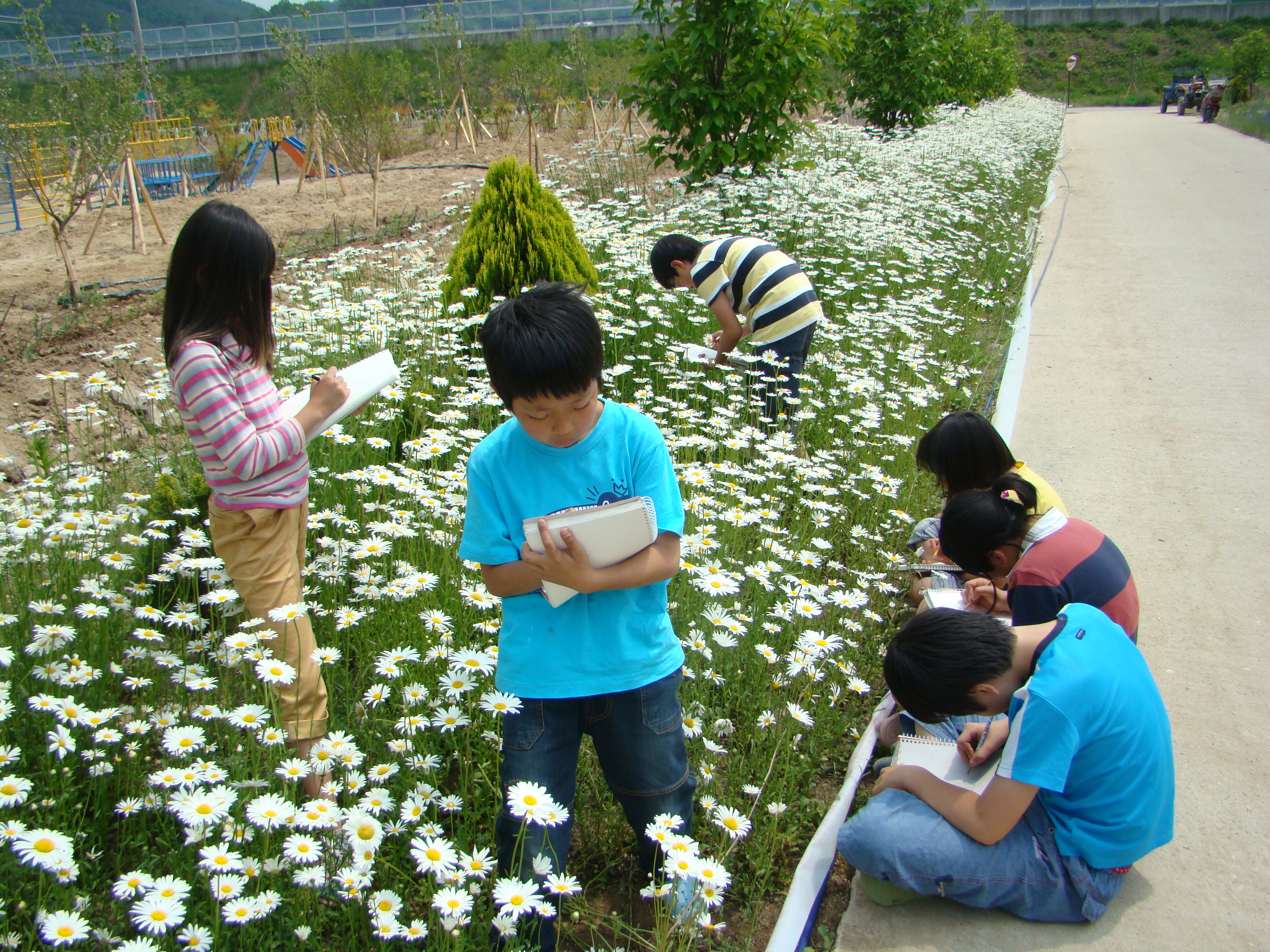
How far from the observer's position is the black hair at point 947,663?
2131 millimetres

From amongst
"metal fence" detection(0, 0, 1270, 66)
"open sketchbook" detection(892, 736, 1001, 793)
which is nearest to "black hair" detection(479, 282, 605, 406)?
"open sketchbook" detection(892, 736, 1001, 793)

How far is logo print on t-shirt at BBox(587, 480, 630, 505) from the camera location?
1868 millimetres

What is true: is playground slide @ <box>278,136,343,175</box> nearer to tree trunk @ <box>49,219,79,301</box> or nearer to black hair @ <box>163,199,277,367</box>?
tree trunk @ <box>49,219,79,301</box>

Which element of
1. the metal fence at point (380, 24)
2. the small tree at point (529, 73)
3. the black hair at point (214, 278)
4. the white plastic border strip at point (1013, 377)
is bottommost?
the white plastic border strip at point (1013, 377)

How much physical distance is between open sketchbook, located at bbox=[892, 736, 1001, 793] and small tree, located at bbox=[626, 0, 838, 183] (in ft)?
23.3

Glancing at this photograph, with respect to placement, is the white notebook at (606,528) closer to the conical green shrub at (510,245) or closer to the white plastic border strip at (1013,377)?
the white plastic border strip at (1013,377)

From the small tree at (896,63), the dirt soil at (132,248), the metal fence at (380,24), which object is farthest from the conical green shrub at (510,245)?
the metal fence at (380,24)

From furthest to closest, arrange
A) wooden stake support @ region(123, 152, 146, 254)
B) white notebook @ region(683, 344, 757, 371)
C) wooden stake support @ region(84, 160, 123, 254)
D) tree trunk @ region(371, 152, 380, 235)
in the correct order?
wooden stake support @ region(84, 160, 123, 254), tree trunk @ region(371, 152, 380, 235), wooden stake support @ region(123, 152, 146, 254), white notebook @ region(683, 344, 757, 371)

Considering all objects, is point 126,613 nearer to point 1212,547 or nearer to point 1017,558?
point 1017,558

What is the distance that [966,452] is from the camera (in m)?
3.19

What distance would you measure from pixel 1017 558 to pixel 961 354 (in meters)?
3.99

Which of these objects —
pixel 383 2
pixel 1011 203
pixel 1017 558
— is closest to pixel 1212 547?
pixel 1017 558

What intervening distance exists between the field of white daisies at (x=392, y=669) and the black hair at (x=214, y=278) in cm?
63

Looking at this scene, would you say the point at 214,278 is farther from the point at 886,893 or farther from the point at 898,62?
the point at 898,62
